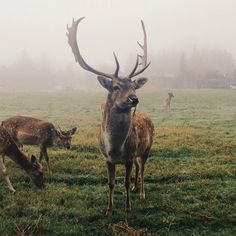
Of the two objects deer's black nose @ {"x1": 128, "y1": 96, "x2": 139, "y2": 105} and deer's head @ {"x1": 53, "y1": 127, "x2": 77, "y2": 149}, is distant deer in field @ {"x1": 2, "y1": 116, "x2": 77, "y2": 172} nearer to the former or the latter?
deer's head @ {"x1": 53, "y1": 127, "x2": 77, "y2": 149}

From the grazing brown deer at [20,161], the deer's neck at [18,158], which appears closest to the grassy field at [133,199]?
the grazing brown deer at [20,161]

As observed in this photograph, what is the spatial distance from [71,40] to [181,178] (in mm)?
4329

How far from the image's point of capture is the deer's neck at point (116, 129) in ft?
23.3

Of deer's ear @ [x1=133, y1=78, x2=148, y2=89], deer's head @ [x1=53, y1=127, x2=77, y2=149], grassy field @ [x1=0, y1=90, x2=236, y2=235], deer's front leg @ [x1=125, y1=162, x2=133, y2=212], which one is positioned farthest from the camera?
deer's head @ [x1=53, y1=127, x2=77, y2=149]

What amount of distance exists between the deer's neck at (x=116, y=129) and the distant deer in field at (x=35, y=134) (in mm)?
4324

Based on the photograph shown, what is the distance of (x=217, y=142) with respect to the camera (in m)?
13.8

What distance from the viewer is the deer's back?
11.2 meters

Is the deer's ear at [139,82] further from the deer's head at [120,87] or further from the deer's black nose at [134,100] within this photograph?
the deer's black nose at [134,100]

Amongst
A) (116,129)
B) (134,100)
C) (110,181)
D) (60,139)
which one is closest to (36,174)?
(110,181)

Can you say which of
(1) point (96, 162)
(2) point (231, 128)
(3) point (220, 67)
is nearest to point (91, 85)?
(3) point (220, 67)

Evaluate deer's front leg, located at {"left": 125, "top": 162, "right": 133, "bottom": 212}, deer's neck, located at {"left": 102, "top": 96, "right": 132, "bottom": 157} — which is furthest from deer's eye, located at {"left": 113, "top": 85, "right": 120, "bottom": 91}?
deer's front leg, located at {"left": 125, "top": 162, "right": 133, "bottom": 212}

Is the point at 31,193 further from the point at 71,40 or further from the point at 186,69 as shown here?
the point at 186,69

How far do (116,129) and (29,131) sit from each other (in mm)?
4878

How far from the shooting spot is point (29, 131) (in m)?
11.3
